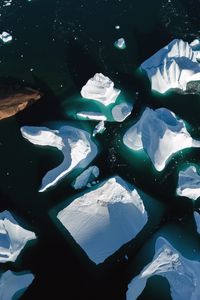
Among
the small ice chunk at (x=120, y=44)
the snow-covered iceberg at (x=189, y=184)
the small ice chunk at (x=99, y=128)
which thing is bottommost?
the snow-covered iceberg at (x=189, y=184)

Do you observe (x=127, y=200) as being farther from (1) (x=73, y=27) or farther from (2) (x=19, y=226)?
(1) (x=73, y=27)

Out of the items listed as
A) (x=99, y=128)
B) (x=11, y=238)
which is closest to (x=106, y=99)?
(x=99, y=128)

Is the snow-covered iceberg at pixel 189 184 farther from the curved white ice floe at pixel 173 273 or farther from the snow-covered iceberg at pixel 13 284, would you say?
the snow-covered iceberg at pixel 13 284

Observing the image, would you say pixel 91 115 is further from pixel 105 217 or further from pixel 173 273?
pixel 173 273

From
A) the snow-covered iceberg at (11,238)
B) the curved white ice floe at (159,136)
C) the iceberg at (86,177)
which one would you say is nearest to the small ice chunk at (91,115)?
the curved white ice floe at (159,136)

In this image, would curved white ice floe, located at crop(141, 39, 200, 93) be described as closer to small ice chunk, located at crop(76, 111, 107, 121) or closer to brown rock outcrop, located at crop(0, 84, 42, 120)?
small ice chunk, located at crop(76, 111, 107, 121)

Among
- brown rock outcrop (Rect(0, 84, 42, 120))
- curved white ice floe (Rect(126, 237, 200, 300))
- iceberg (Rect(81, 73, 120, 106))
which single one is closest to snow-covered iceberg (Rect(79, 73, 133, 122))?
iceberg (Rect(81, 73, 120, 106))

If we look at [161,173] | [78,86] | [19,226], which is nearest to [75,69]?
[78,86]

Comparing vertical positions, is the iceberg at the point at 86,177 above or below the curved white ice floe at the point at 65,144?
below
